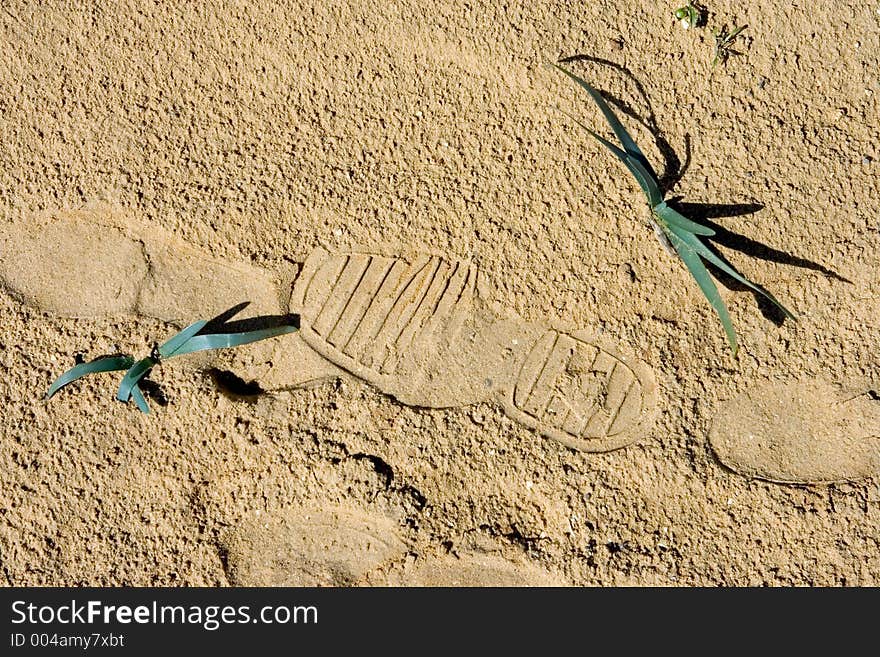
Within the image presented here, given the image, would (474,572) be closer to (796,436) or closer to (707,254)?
(796,436)

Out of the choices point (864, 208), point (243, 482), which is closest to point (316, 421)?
point (243, 482)

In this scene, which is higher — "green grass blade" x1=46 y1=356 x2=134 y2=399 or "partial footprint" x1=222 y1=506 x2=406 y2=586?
"green grass blade" x1=46 y1=356 x2=134 y2=399

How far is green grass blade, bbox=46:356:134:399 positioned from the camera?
2.33 m

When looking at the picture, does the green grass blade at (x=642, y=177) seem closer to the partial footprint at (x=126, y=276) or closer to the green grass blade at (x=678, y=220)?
the green grass blade at (x=678, y=220)

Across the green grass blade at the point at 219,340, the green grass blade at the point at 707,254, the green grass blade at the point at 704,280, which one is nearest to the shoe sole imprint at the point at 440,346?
the green grass blade at the point at 219,340

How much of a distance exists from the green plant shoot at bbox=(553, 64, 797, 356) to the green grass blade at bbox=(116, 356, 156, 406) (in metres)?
1.51

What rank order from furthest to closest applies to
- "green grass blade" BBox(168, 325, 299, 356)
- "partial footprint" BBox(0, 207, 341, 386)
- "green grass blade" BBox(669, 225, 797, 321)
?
"partial footprint" BBox(0, 207, 341, 386)
"green grass blade" BBox(168, 325, 299, 356)
"green grass blade" BBox(669, 225, 797, 321)

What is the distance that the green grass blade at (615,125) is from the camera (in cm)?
223

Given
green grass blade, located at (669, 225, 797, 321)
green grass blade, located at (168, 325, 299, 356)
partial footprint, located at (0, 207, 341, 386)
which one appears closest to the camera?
green grass blade, located at (669, 225, 797, 321)

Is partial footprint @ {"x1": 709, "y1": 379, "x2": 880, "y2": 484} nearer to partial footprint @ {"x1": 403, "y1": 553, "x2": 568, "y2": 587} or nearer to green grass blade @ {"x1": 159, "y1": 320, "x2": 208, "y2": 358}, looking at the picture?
partial footprint @ {"x1": 403, "y1": 553, "x2": 568, "y2": 587}

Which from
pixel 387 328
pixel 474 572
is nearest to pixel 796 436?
pixel 474 572

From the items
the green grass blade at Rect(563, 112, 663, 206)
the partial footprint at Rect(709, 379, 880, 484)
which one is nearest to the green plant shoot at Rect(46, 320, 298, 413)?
the green grass blade at Rect(563, 112, 663, 206)

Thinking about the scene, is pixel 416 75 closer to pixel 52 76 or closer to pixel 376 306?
pixel 376 306

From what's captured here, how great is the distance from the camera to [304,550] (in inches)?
94.2
